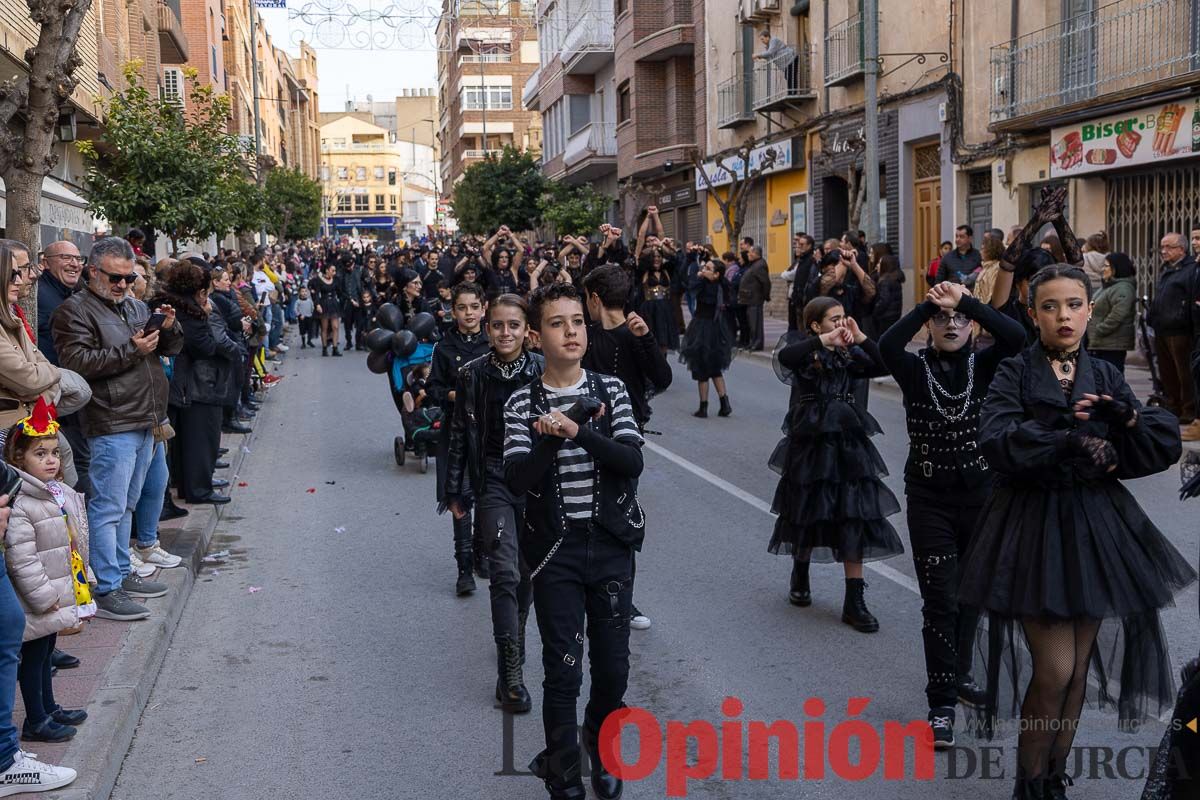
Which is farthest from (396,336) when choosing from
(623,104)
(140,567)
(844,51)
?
(623,104)

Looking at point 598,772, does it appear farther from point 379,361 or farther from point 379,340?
point 379,361

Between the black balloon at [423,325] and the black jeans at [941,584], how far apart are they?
5.77 meters

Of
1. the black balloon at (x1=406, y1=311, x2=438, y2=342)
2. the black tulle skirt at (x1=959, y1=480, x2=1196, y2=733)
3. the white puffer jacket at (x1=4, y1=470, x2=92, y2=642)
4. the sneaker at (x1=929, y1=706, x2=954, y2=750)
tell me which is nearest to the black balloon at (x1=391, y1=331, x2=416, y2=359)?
the black balloon at (x1=406, y1=311, x2=438, y2=342)

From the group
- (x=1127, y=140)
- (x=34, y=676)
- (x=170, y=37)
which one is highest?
(x=170, y=37)

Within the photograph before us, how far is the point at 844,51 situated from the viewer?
87.4ft

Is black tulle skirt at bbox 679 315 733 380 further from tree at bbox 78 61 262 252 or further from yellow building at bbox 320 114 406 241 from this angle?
yellow building at bbox 320 114 406 241

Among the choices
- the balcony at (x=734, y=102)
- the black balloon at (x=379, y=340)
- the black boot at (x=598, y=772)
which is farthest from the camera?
the balcony at (x=734, y=102)

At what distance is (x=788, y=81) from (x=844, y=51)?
109 inches

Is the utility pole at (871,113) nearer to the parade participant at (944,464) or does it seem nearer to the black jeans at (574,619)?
the parade participant at (944,464)

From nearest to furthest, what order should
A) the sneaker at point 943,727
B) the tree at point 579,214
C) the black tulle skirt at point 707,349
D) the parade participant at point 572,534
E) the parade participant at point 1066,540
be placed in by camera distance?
the parade participant at point 1066,540 → the parade participant at point 572,534 → the sneaker at point 943,727 → the black tulle skirt at point 707,349 → the tree at point 579,214

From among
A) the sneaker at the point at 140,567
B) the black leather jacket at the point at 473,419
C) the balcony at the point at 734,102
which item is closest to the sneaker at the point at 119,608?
the sneaker at the point at 140,567

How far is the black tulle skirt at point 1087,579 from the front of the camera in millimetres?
4086

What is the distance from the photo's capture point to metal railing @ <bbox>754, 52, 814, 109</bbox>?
28984 mm

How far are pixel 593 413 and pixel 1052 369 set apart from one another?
4.82 ft
